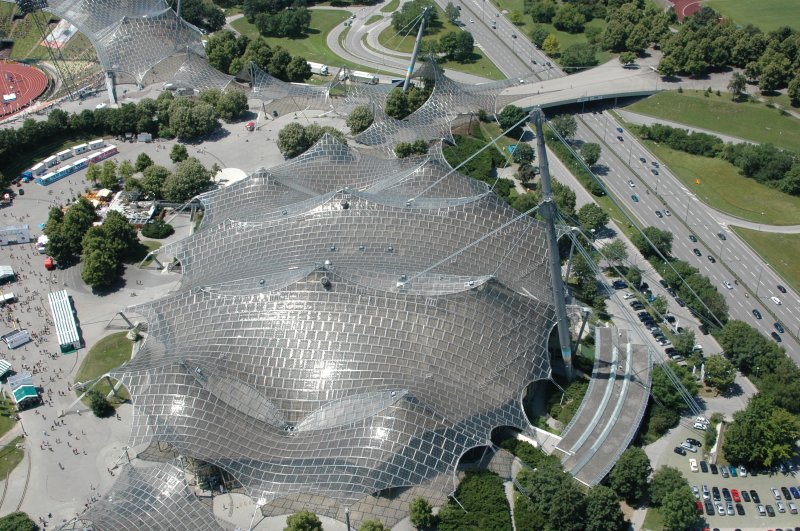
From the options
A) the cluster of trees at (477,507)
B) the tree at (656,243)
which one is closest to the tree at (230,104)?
the tree at (656,243)

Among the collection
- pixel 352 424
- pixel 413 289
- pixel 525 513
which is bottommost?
pixel 525 513

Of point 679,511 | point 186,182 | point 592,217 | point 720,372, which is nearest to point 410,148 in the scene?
point 592,217

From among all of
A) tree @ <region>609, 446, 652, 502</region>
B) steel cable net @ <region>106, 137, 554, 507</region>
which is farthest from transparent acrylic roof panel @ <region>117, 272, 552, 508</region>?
tree @ <region>609, 446, 652, 502</region>

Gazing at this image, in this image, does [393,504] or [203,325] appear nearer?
[393,504]

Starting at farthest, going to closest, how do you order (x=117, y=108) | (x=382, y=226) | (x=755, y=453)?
(x=117, y=108) → (x=382, y=226) → (x=755, y=453)

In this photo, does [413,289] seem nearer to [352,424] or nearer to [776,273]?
[352,424]

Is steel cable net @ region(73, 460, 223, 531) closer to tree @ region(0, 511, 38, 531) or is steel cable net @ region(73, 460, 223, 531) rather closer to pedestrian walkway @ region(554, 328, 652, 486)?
tree @ region(0, 511, 38, 531)

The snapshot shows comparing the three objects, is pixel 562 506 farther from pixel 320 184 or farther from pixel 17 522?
pixel 320 184

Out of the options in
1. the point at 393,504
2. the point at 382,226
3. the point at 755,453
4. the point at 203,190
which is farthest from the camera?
the point at 203,190

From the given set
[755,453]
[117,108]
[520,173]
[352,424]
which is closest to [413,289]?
[352,424]
